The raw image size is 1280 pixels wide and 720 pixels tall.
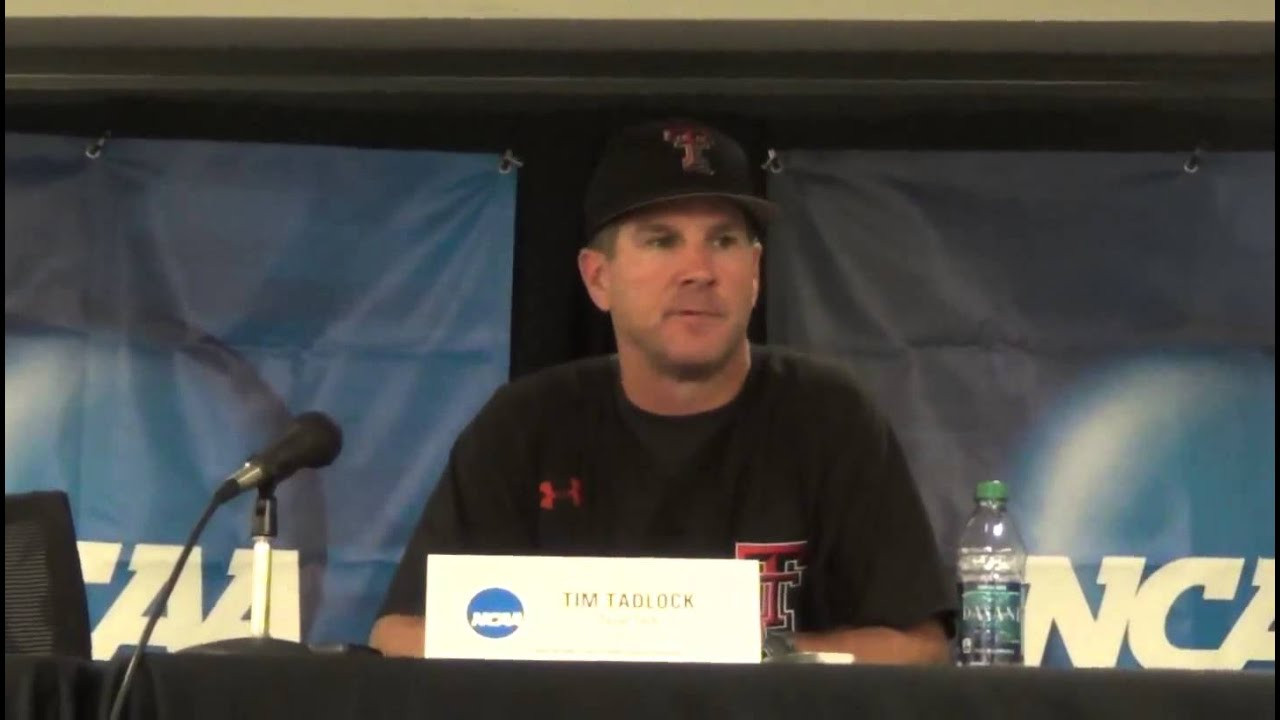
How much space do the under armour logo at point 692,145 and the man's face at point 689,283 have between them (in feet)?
0.15

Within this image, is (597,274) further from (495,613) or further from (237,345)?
(495,613)

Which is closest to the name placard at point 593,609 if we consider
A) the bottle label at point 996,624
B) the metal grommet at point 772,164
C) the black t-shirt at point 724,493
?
the bottle label at point 996,624

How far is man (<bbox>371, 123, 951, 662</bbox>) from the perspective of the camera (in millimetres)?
1981

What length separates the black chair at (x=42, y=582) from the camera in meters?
1.36

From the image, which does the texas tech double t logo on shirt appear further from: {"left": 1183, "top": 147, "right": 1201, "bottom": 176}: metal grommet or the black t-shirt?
{"left": 1183, "top": 147, "right": 1201, "bottom": 176}: metal grommet

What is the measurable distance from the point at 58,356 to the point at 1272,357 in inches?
86.4

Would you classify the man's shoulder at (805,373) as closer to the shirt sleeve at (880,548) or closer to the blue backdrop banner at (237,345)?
the shirt sleeve at (880,548)

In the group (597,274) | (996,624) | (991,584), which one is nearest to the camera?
(996,624)

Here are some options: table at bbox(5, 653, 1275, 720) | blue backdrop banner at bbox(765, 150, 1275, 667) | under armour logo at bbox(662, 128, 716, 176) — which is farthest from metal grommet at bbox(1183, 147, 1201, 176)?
table at bbox(5, 653, 1275, 720)

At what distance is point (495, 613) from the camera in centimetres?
128

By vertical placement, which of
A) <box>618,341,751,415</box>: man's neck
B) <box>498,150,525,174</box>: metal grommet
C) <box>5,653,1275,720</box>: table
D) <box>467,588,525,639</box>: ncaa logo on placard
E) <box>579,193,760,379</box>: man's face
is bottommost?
Result: <box>5,653,1275,720</box>: table

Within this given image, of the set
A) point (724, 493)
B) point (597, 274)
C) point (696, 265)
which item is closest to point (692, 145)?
point (696, 265)

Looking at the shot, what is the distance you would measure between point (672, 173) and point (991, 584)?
0.70 m

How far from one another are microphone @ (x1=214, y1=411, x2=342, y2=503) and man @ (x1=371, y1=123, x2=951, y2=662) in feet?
1.44
